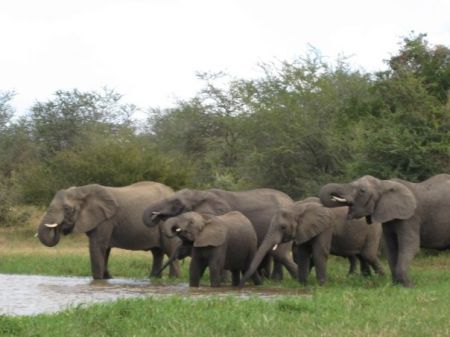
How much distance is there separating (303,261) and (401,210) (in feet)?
6.15

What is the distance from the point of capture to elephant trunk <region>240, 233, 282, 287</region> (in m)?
15.4

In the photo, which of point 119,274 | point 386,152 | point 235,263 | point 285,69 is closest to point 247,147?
point 285,69

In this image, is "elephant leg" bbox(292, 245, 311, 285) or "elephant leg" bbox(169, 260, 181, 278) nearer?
"elephant leg" bbox(292, 245, 311, 285)

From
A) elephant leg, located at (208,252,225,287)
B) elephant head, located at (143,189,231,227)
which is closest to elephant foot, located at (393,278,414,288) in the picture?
elephant leg, located at (208,252,225,287)

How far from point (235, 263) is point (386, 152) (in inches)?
286

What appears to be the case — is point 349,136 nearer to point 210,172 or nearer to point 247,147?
point 247,147

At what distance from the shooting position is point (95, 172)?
106 feet

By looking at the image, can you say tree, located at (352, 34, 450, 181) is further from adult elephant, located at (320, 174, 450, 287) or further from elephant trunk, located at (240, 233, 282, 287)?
elephant trunk, located at (240, 233, 282, 287)

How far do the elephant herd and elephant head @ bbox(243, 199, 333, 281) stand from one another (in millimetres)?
16

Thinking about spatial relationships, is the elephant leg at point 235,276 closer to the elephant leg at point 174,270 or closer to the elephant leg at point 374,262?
the elephant leg at point 174,270

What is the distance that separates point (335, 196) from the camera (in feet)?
50.9

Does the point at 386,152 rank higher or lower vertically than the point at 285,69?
lower

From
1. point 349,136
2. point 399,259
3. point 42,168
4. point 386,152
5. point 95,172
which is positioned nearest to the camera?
point 399,259

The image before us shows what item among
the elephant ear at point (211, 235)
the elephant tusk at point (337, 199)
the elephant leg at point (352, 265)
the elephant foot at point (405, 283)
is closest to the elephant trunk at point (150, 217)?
the elephant ear at point (211, 235)
